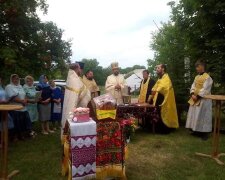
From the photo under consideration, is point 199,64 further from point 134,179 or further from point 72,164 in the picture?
point 72,164

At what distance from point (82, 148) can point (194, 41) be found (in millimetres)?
7153

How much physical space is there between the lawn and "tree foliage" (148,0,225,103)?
2292mm

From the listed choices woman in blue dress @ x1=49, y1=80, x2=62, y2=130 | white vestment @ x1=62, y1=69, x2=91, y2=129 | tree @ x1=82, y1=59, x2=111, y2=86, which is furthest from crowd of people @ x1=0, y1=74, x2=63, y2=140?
tree @ x1=82, y1=59, x2=111, y2=86

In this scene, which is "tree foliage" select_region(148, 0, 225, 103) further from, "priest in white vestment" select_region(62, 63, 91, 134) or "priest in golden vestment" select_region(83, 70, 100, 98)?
"priest in white vestment" select_region(62, 63, 91, 134)

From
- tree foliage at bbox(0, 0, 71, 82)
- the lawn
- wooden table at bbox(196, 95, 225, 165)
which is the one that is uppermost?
tree foliage at bbox(0, 0, 71, 82)

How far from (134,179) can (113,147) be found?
27.2 inches

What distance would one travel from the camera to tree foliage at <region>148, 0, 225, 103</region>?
32.9 ft

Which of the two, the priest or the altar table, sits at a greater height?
the priest

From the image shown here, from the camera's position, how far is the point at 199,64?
868cm

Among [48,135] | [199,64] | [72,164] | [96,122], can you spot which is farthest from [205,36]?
[72,164]

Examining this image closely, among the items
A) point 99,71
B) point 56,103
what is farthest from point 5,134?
point 99,71

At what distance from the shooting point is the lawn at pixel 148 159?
5.78m

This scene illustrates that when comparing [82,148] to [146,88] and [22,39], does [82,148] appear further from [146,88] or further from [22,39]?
[22,39]

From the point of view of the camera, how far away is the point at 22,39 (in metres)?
9.76
